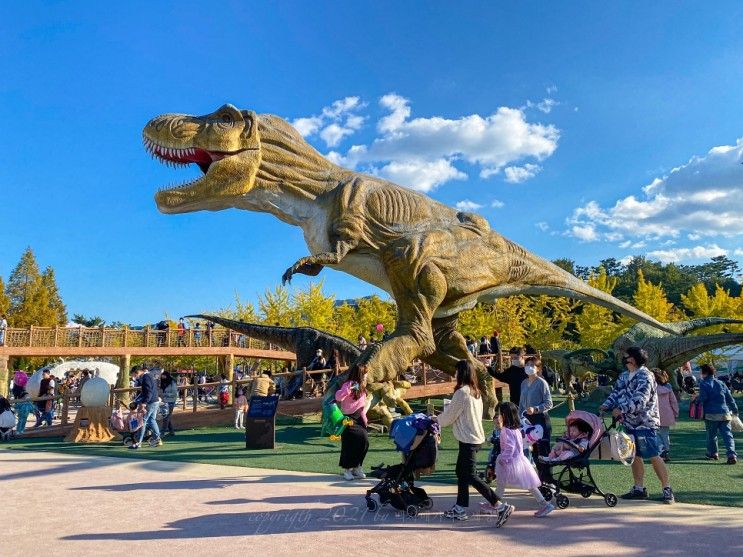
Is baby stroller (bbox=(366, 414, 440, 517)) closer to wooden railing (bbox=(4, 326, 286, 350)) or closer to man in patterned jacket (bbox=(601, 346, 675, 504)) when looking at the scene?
man in patterned jacket (bbox=(601, 346, 675, 504))

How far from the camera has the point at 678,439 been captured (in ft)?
31.5

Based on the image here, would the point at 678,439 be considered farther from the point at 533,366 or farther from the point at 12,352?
the point at 12,352

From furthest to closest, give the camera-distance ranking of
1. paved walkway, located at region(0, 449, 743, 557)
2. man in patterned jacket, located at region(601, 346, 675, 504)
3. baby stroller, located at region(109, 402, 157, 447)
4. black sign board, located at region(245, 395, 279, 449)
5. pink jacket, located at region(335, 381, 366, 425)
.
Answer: baby stroller, located at region(109, 402, 157, 447) → black sign board, located at region(245, 395, 279, 449) → pink jacket, located at region(335, 381, 366, 425) → man in patterned jacket, located at region(601, 346, 675, 504) → paved walkway, located at region(0, 449, 743, 557)

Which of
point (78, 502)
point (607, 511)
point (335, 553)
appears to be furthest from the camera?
point (78, 502)

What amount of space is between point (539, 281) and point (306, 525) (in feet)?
18.0

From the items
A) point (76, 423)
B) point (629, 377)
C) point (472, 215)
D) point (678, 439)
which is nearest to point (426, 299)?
point (472, 215)

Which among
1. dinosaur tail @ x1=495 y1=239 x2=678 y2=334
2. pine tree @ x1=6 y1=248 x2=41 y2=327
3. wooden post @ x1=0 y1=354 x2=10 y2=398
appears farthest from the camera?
pine tree @ x1=6 y1=248 x2=41 y2=327

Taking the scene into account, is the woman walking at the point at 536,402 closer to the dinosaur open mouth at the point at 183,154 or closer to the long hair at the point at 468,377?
the long hair at the point at 468,377

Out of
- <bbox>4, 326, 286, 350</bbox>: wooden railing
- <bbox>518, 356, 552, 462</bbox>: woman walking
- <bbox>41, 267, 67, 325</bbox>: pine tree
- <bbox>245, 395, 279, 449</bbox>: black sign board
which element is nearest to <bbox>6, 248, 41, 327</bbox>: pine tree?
<bbox>41, 267, 67, 325</bbox>: pine tree

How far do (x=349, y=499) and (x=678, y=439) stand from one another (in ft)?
22.2

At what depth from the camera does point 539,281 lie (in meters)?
8.66

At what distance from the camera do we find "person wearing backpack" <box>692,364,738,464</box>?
7.51 metres

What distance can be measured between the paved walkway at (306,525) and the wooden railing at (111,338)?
2131cm

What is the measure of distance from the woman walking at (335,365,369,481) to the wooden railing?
72.5 ft
